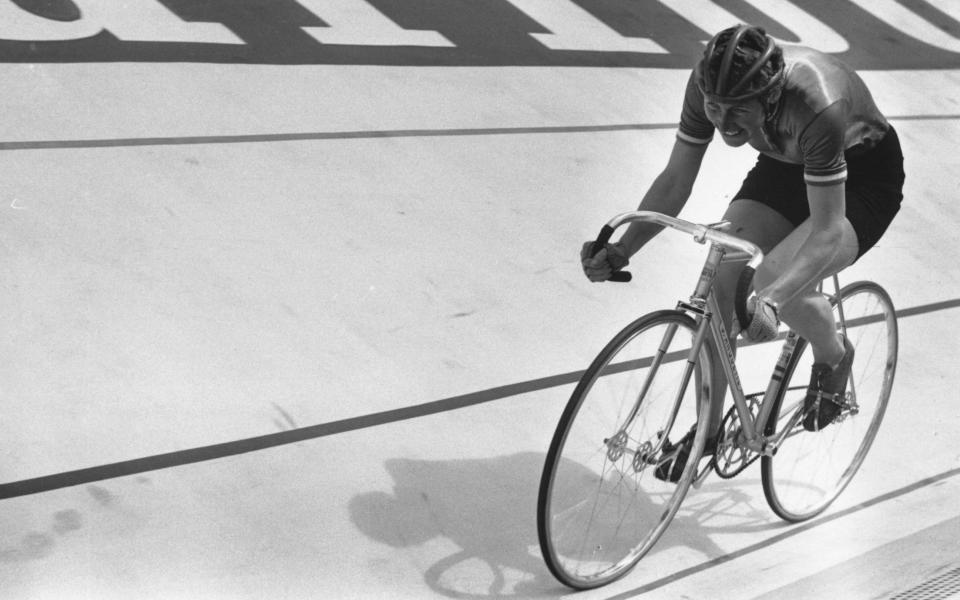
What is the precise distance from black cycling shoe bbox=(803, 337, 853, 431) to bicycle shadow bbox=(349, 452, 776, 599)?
32 centimetres

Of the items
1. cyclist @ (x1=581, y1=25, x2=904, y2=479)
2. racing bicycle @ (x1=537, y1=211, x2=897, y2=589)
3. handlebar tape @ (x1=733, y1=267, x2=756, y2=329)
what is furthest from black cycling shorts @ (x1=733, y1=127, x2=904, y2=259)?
handlebar tape @ (x1=733, y1=267, x2=756, y2=329)

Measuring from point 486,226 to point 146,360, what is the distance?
157cm

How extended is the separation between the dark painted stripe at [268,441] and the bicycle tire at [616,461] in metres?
0.10

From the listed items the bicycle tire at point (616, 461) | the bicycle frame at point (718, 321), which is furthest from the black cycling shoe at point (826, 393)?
the bicycle tire at point (616, 461)

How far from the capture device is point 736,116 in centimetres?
258

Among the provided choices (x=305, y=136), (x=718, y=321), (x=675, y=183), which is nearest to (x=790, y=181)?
(x=675, y=183)

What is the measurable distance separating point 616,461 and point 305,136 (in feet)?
8.06

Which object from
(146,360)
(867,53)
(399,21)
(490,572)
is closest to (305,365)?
(146,360)

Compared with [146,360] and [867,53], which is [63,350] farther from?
[867,53]

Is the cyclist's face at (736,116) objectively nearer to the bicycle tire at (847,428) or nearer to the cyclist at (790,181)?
the cyclist at (790,181)

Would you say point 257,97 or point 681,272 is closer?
point 681,272

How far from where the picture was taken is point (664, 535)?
3168mm

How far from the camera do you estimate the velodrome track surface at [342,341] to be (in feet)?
9.42

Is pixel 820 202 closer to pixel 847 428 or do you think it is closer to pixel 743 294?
pixel 743 294
